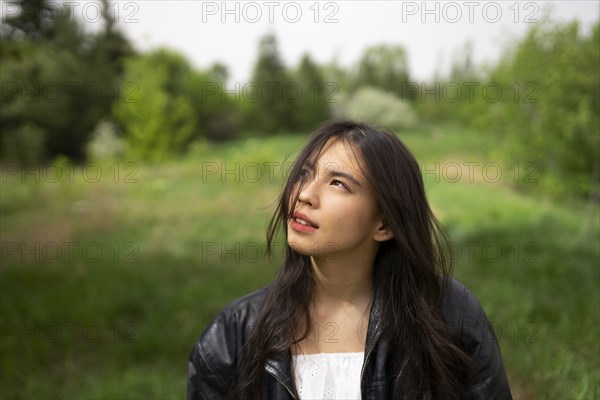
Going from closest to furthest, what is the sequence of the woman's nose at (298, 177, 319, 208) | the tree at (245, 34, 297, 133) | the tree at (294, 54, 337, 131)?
the woman's nose at (298, 177, 319, 208) < the tree at (294, 54, 337, 131) < the tree at (245, 34, 297, 133)

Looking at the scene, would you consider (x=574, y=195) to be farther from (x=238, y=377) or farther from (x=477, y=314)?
(x=238, y=377)

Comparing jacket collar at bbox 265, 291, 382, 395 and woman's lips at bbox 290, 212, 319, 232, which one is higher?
woman's lips at bbox 290, 212, 319, 232

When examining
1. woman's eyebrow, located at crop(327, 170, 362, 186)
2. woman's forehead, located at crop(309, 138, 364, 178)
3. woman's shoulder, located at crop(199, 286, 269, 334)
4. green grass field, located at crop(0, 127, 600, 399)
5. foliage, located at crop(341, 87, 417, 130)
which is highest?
foliage, located at crop(341, 87, 417, 130)

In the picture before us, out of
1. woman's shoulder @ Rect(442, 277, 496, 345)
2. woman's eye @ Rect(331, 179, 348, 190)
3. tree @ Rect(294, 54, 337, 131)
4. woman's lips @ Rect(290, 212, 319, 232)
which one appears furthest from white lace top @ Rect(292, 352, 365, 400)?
tree @ Rect(294, 54, 337, 131)

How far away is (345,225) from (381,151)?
11.1 inches

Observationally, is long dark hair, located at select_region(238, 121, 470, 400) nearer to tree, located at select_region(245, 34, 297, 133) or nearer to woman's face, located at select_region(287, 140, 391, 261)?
woman's face, located at select_region(287, 140, 391, 261)

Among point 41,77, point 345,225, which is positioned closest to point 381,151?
point 345,225

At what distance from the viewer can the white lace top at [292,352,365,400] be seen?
6.01ft

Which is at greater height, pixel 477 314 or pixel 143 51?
pixel 143 51

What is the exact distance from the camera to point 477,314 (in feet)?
6.22

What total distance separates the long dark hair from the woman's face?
0.12 feet

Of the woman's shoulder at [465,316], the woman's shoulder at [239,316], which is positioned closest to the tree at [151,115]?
the woman's shoulder at [239,316]

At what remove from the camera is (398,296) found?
1.91 metres

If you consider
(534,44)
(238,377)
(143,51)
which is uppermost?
(143,51)
